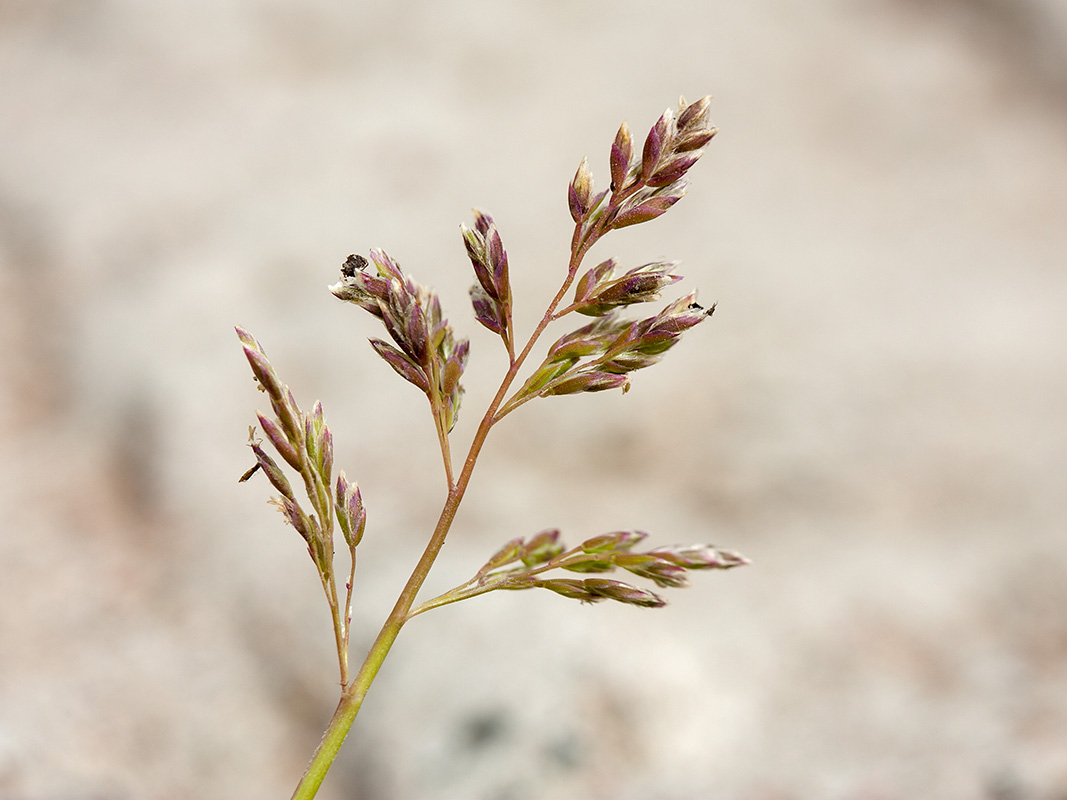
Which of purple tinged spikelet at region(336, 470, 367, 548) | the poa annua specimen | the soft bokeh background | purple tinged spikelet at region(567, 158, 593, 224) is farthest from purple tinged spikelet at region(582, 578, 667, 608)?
the soft bokeh background

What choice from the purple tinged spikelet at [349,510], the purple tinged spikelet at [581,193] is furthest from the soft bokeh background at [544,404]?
the purple tinged spikelet at [581,193]

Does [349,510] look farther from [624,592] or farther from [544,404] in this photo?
[544,404]

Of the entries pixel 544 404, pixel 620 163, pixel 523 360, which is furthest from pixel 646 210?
pixel 544 404

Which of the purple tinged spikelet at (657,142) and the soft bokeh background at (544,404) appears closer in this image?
the purple tinged spikelet at (657,142)

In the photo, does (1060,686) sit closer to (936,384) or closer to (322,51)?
(936,384)

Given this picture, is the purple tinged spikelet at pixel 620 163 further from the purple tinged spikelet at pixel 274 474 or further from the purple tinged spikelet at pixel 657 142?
the purple tinged spikelet at pixel 274 474
